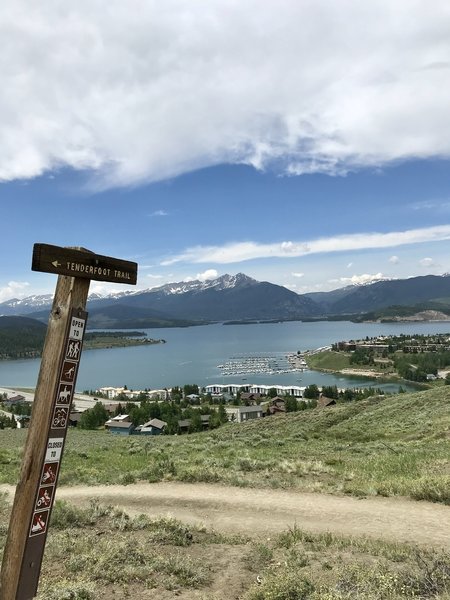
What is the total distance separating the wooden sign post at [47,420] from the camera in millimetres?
3608

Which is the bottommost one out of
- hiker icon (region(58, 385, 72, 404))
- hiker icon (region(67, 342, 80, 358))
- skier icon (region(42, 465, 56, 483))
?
skier icon (region(42, 465, 56, 483))

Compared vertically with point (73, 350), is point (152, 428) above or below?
below

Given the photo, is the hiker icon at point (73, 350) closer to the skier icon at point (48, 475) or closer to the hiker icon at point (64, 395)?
the hiker icon at point (64, 395)

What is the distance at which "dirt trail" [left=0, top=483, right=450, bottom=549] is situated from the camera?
8562mm

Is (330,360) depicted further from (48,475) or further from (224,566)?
(48,475)

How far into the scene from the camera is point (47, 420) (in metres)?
3.74

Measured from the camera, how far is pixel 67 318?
3.86m

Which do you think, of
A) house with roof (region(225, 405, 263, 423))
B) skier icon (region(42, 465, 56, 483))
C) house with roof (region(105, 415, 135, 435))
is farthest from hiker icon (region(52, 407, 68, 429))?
house with roof (region(225, 405, 263, 423))

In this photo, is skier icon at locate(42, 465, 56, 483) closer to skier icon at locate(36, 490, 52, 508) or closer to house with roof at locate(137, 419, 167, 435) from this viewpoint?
skier icon at locate(36, 490, 52, 508)

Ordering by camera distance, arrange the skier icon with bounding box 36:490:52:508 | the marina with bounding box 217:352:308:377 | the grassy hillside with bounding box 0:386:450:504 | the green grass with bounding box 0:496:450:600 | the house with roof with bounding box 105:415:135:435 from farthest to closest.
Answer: the marina with bounding box 217:352:308:377 → the house with roof with bounding box 105:415:135:435 → the grassy hillside with bounding box 0:386:450:504 → the green grass with bounding box 0:496:450:600 → the skier icon with bounding box 36:490:52:508

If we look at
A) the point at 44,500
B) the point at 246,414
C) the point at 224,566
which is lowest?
the point at 246,414

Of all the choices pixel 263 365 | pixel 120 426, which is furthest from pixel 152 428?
pixel 263 365

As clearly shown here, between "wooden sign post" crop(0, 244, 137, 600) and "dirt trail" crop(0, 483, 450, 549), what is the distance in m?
5.79

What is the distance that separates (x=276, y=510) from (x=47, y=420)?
7.63 m
